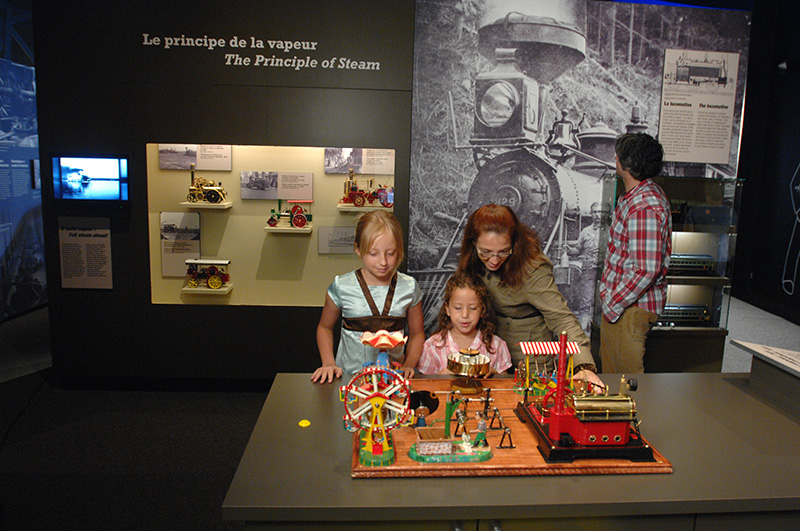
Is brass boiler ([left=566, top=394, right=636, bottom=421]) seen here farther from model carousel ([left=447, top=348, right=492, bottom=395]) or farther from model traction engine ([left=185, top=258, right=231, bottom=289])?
model traction engine ([left=185, top=258, right=231, bottom=289])

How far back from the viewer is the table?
143cm

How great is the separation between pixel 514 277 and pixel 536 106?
2667mm

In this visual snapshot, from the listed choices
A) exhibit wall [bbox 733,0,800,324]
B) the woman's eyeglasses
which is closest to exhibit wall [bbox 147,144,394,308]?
the woman's eyeglasses

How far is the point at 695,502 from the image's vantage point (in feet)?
4.88

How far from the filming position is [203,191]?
4262mm

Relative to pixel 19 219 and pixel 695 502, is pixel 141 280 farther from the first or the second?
pixel 695 502

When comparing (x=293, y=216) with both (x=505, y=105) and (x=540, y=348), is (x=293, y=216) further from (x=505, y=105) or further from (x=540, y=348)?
(x=540, y=348)

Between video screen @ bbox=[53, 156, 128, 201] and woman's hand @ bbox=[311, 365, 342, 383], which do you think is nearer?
Answer: woman's hand @ bbox=[311, 365, 342, 383]

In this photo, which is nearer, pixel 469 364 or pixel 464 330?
pixel 469 364

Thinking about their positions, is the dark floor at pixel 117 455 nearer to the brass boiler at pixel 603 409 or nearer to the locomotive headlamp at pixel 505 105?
the brass boiler at pixel 603 409

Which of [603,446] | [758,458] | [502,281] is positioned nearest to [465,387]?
[603,446]

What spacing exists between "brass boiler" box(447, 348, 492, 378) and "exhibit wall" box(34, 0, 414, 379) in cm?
234

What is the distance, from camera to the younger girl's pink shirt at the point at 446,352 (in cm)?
265

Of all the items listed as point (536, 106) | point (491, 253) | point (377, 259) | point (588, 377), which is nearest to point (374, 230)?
point (377, 259)
